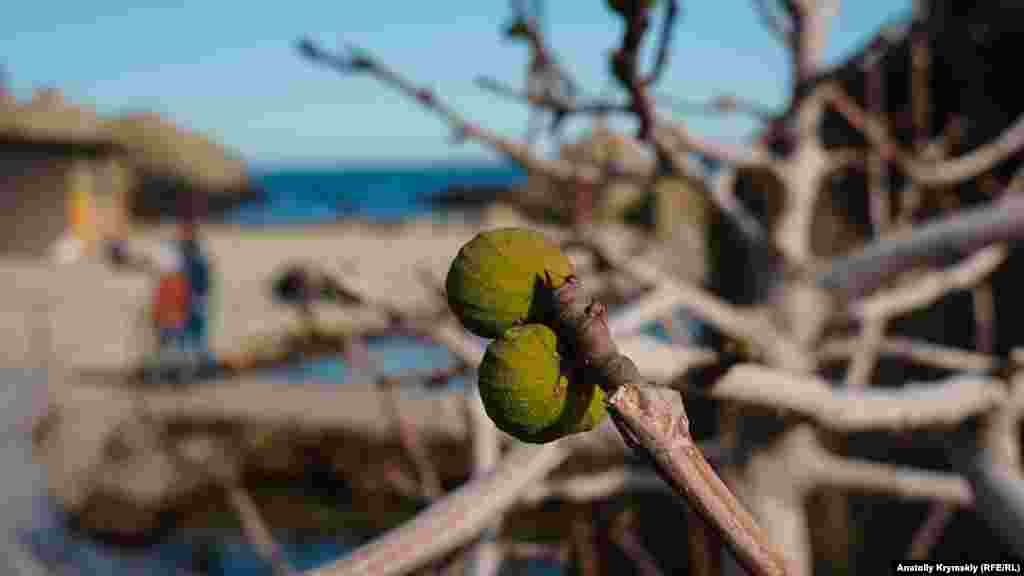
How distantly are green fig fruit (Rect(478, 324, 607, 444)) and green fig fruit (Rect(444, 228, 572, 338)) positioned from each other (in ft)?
0.04

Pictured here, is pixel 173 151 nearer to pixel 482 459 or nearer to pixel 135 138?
pixel 135 138

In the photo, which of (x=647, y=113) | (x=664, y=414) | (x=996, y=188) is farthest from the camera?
(x=996, y=188)

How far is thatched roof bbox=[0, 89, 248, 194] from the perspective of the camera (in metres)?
19.4

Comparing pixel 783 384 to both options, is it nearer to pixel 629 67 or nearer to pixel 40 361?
pixel 629 67

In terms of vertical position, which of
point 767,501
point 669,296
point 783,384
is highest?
point 783,384

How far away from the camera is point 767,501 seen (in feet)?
6.74

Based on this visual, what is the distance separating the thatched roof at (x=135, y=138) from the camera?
19.4 meters

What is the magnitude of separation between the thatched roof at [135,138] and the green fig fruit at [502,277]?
66.5 ft

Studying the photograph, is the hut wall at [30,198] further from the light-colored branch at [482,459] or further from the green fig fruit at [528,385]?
the green fig fruit at [528,385]

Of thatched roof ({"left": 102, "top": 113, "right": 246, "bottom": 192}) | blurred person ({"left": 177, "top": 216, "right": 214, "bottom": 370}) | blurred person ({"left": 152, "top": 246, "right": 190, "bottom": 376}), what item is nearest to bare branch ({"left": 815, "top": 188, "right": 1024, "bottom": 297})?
blurred person ({"left": 177, "top": 216, "right": 214, "bottom": 370})

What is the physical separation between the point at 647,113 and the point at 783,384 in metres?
0.47

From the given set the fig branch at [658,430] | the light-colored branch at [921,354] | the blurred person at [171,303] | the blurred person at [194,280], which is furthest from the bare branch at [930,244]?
the blurred person at [171,303]

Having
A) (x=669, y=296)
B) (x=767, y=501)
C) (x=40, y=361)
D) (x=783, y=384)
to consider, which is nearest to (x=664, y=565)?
(x=767, y=501)

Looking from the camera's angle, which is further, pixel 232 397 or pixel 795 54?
pixel 232 397
